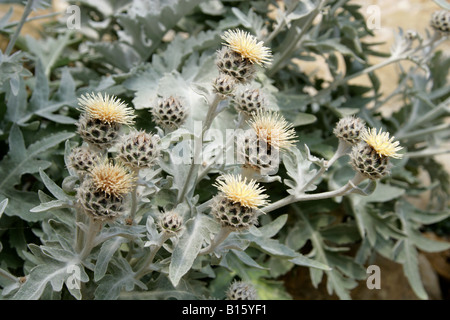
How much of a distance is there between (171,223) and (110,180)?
12.9 inches

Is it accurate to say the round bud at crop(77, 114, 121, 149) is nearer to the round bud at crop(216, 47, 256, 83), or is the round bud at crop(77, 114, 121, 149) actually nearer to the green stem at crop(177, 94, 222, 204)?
the green stem at crop(177, 94, 222, 204)

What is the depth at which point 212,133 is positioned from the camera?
9.36 ft

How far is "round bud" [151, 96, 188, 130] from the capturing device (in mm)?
2387

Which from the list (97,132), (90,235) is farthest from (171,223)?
(97,132)

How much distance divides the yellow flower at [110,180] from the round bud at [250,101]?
0.69 metres

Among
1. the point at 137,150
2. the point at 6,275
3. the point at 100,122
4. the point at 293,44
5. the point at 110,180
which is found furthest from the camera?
the point at 293,44

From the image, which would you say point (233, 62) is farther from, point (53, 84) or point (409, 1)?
point (409, 1)

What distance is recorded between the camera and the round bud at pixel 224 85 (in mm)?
2283

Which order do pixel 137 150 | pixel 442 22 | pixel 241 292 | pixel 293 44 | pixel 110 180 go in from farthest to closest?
pixel 293 44, pixel 442 22, pixel 241 292, pixel 137 150, pixel 110 180

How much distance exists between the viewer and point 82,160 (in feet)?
6.95

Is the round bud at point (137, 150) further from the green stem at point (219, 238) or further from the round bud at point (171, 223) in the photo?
the green stem at point (219, 238)

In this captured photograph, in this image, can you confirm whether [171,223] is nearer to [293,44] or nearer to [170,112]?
[170,112]

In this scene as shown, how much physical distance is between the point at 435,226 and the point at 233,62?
14.0 feet

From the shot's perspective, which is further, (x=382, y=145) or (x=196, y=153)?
(x=196, y=153)
